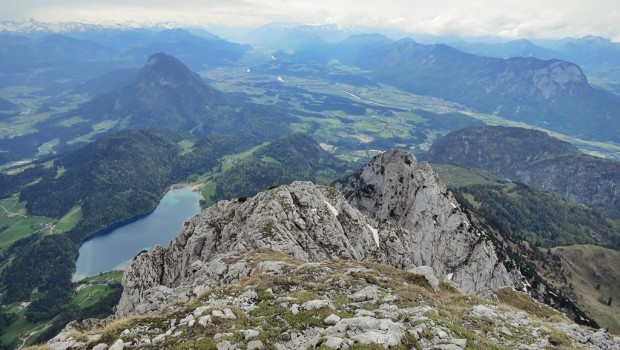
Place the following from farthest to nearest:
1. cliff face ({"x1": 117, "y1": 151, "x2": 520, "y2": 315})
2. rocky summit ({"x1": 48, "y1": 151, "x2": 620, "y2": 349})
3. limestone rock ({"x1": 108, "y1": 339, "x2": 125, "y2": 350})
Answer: cliff face ({"x1": 117, "y1": 151, "x2": 520, "y2": 315}), rocky summit ({"x1": 48, "y1": 151, "x2": 620, "y2": 349}), limestone rock ({"x1": 108, "y1": 339, "x2": 125, "y2": 350})

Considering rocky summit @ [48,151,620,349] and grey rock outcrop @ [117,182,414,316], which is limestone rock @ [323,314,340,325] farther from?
grey rock outcrop @ [117,182,414,316]

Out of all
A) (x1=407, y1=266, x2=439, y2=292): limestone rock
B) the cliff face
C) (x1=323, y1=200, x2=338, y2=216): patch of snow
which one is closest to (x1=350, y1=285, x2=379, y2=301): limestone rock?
(x1=407, y1=266, x2=439, y2=292): limestone rock

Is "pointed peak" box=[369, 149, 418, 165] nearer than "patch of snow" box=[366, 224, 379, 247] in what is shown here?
No

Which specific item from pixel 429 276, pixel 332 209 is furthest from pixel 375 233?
pixel 429 276

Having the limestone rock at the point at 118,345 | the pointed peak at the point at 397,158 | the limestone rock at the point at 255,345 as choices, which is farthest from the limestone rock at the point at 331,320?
the pointed peak at the point at 397,158

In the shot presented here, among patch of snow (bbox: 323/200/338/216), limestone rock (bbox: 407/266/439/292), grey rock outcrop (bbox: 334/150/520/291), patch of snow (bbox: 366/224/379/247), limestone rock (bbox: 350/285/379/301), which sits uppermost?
limestone rock (bbox: 350/285/379/301)
